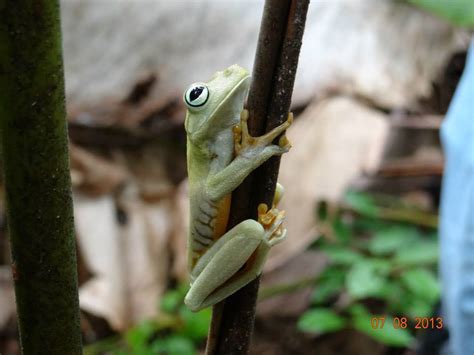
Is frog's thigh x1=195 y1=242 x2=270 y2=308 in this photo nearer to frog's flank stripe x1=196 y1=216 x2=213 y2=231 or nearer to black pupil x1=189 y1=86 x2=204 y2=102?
frog's flank stripe x1=196 y1=216 x2=213 y2=231

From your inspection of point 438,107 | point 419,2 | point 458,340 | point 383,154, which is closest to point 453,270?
point 458,340

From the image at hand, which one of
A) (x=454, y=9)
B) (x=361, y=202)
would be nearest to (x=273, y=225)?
(x=361, y=202)

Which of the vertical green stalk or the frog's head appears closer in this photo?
the vertical green stalk

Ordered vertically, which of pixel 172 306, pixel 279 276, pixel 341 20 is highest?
pixel 341 20

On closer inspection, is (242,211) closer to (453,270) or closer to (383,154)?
(453,270)
